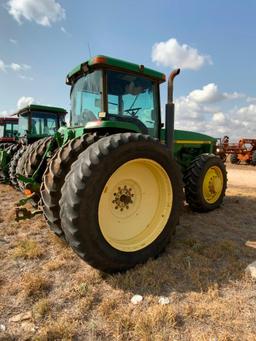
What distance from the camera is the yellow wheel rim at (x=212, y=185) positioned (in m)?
5.97

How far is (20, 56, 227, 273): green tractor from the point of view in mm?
2826

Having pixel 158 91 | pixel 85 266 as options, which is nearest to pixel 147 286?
pixel 85 266

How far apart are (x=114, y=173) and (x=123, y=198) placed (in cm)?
44

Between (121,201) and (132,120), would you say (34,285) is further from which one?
(132,120)

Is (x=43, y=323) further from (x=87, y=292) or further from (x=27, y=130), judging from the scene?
(x=27, y=130)

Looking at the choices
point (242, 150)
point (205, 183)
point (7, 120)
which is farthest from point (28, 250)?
point (242, 150)

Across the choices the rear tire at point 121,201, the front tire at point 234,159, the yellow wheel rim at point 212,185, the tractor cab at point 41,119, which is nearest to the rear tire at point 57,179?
the rear tire at point 121,201

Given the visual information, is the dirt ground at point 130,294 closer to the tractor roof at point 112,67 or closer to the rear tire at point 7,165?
the tractor roof at point 112,67

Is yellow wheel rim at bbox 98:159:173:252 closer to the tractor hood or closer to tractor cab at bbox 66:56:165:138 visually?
tractor cab at bbox 66:56:165:138

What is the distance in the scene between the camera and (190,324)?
236 centimetres

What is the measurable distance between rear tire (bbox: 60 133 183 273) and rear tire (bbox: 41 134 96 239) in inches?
13.6

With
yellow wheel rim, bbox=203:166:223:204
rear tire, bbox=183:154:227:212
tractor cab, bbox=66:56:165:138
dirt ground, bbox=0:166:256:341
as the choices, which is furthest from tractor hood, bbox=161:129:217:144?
dirt ground, bbox=0:166:256:341

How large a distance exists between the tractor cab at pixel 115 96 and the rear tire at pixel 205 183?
4.65 ft

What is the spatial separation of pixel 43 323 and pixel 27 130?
817 cm
